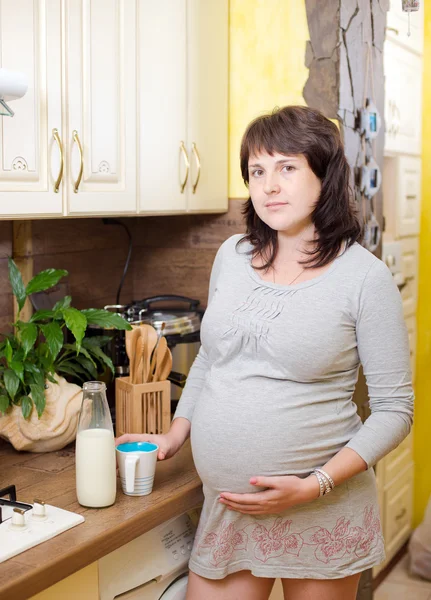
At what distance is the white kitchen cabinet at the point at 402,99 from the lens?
3.10 m

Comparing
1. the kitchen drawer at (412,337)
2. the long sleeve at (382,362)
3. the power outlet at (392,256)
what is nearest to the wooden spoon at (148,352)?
the long sleeve at (382,362)

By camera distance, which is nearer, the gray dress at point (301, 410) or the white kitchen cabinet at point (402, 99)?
the gray dress at point (301, 410)

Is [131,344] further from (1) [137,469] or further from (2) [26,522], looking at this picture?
(2) [26,522]

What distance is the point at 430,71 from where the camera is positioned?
11.4ft

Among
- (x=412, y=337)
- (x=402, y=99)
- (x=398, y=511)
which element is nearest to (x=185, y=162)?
(x=402, y=99)

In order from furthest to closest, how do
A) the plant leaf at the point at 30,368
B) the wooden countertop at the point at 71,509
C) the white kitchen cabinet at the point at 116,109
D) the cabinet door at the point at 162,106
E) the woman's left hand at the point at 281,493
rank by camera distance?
the cabinet door at the point at 162,106, the plant leaf at the point at 30,368, the white kitchen cabinet at the point at 116,109, the woman's left hand at the point at 281,493, the wooden countertop at the point at 71,509

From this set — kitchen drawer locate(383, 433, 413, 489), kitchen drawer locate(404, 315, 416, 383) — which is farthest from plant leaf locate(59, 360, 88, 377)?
kitchen drawer locate(404, 315, 416, 383)

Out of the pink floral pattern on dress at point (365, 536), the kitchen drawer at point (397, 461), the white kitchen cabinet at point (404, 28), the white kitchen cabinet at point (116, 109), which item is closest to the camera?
the pink floral pattern on dress at point (365, 536)

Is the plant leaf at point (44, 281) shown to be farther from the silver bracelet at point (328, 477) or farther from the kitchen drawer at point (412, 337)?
the kitchen drawer at point (412, 337)

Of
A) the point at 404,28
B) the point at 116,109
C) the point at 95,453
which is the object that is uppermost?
the point at 404,28

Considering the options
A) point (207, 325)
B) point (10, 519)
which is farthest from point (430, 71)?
point (10, 519)

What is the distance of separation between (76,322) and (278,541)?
66cm

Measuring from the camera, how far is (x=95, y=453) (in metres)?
1.53

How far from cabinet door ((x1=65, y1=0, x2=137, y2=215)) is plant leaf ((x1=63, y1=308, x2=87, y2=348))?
24cm
